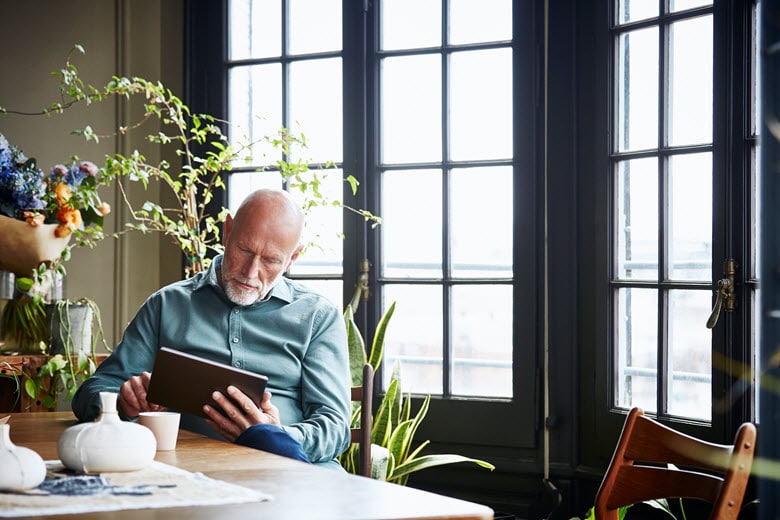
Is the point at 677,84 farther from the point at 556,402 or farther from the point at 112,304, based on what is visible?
the point at 112,304

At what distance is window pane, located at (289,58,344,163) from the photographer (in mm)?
3824

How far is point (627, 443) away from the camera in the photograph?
6.27 feet

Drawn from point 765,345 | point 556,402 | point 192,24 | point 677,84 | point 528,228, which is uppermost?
point 192,24

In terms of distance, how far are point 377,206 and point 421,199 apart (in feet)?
0.59

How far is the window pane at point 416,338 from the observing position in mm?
3625

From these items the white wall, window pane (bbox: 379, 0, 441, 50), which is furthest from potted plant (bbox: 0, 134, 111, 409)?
window pane (bbox: 379, 0, 441, 50)

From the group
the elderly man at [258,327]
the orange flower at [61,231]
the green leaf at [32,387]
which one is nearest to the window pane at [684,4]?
the elderly man at [258,327]

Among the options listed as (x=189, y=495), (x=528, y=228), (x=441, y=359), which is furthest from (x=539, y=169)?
(x=189, y=495)

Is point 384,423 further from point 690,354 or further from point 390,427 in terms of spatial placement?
point 690,354

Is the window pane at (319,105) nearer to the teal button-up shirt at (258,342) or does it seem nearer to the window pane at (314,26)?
the window pane at (314,26)

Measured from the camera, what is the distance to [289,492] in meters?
1.39

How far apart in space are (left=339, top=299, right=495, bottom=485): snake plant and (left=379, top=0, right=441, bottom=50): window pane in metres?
1.07

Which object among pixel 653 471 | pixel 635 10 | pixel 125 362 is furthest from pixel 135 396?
pixel 635 10

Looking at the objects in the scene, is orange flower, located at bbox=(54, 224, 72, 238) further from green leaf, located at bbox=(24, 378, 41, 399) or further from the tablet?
the tablet
